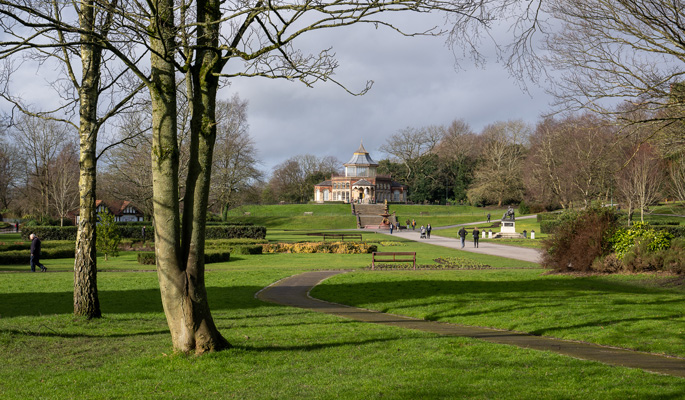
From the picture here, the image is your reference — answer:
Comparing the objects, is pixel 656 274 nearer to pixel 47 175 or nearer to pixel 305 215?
Answer: pixel 47 175

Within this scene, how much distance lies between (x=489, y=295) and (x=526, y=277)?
197 inches

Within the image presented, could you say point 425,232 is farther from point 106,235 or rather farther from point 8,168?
point 8,168

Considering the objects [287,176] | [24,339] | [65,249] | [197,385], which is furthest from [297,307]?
[287,176]

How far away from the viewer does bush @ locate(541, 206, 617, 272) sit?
61.6 ft

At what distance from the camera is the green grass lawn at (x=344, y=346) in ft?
19.4

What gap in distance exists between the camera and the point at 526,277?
58.6 ft

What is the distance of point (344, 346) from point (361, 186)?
89.4 meters

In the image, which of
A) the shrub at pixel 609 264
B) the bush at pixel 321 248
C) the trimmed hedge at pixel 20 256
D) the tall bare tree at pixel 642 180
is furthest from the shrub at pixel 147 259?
the tall bare tree at pixel 642 180

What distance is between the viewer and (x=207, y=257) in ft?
81.7

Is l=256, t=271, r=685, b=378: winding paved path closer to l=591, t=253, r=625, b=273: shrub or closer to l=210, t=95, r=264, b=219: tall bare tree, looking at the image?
l=591, t=253, r=625, b=273: shrub

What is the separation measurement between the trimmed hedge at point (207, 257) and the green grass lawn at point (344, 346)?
7.89m

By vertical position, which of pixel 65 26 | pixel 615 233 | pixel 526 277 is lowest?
pixel 526 277

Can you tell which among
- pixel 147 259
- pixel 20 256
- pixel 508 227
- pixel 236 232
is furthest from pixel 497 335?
pixel 508 227

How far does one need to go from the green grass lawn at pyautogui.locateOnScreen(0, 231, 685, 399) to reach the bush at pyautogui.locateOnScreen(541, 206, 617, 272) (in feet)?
9.27
